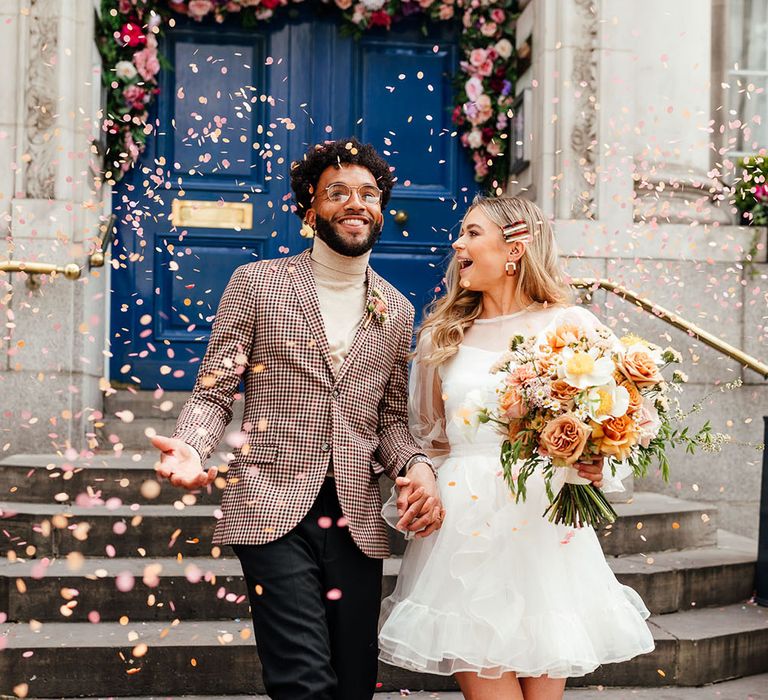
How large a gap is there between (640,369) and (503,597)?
2.62 ft

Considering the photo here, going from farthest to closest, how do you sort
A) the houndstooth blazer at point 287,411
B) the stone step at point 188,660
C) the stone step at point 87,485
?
1. the stone step at point 87,485
2. the stone step at point 188,660
3. the houndstooth blazer at point 287,411

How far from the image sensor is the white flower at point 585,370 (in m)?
2.70

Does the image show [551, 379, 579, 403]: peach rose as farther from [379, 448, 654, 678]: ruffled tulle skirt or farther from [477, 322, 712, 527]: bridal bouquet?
[379, 448, 654, 678]: ruffled tulle skirt

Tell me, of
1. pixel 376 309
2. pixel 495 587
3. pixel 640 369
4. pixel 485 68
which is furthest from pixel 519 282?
pixel 485 68

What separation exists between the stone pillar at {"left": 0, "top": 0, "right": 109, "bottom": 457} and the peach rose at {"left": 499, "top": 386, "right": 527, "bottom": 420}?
12.1 feet

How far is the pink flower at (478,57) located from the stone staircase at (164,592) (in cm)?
324

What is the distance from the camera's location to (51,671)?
402cm

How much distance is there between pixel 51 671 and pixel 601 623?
2.27 meters

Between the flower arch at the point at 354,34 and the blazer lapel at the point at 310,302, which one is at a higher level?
the flower arch at the point at 354,34

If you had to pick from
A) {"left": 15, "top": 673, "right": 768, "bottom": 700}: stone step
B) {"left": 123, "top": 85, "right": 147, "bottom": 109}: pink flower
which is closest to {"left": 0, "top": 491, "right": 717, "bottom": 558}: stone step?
{"left": 15, "top": 673, "right": 768, "bottom": 700}: stone step

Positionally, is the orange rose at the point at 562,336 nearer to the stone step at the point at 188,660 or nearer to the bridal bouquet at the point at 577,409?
the bridal bouquet at the point at 577,409

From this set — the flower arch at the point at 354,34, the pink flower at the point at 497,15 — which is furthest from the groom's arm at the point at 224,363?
the pink flower at the point at 497,15

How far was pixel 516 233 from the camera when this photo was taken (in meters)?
3.35

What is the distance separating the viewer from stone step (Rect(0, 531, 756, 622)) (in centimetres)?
440
